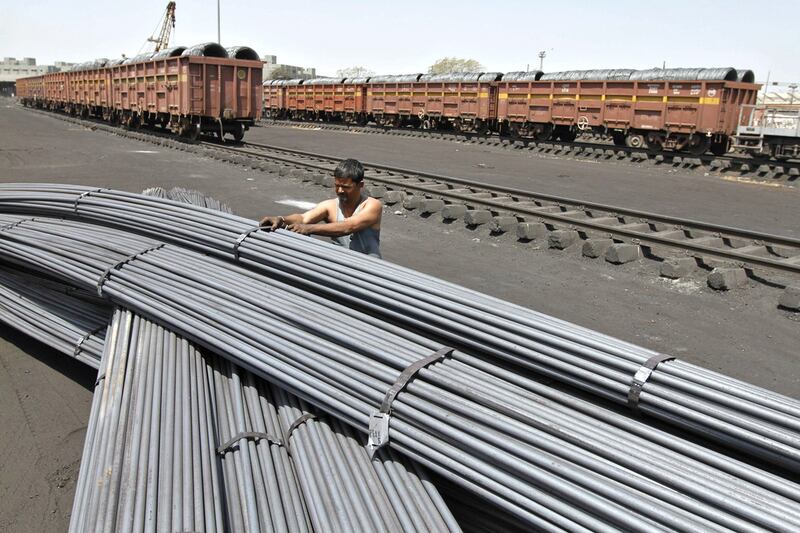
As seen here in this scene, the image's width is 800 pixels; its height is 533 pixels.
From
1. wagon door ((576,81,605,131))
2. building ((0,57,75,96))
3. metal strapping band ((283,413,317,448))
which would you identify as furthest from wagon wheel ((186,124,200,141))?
building ((0,57,75,96))

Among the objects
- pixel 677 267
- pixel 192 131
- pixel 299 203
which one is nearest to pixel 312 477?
pixel 677 267

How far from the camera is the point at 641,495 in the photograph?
2203 millimetres

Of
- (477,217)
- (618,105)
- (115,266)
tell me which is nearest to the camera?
(115,266)

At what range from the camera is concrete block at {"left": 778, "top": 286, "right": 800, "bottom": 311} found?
6387mm

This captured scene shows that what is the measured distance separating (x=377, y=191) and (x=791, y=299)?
7571mm

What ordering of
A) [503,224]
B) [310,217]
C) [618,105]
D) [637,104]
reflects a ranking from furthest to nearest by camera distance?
[618,105] → [637,104] → [503,224] → [310,217]

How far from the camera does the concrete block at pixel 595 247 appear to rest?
8.27m

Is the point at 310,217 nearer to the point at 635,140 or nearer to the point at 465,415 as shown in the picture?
the point at 465,415

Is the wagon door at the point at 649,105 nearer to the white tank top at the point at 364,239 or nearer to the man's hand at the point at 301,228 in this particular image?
the white tank top at the point at 364,239

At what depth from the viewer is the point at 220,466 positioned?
2.91m

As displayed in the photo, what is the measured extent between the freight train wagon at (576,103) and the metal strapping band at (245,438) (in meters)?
21.1

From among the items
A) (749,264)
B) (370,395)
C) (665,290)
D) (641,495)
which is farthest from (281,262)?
(749,264)

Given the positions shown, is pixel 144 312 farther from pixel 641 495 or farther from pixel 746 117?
pixel 746 117

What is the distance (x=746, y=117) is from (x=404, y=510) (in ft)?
75.6
